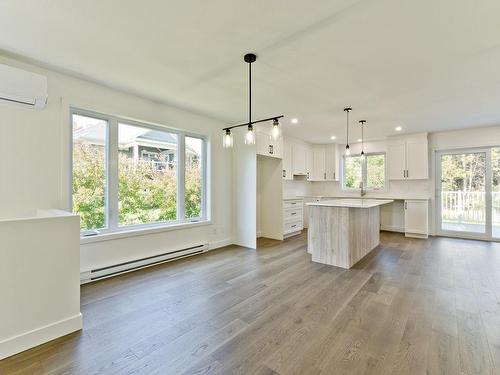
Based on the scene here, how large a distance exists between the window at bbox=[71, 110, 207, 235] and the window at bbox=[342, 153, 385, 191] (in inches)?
182

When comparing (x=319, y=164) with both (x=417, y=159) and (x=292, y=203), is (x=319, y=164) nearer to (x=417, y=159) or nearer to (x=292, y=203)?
(x=292, y=203)

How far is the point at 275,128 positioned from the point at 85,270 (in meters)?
2.95

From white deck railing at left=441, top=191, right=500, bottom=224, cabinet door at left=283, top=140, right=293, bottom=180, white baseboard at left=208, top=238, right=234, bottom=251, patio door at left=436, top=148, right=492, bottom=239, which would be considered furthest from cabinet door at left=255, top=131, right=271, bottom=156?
white deck railing at left=441, top=191, right=500, bottom=224

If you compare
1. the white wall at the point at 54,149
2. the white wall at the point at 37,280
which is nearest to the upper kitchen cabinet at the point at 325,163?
the white wall at the point at 54,149

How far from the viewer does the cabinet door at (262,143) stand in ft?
16.6

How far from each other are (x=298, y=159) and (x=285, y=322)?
16.5ft

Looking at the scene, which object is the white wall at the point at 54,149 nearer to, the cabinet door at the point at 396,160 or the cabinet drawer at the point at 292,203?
the cabinet drawer at the point at 292,203

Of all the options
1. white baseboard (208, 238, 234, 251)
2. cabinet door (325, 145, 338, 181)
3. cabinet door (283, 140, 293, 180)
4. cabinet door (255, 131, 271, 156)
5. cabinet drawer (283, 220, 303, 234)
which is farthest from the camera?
cabinet door (325, 145, 338, 181)

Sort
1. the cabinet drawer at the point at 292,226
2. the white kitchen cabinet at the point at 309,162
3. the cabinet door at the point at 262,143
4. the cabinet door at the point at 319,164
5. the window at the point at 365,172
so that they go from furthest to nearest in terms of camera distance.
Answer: the cabinet door at the point at 319,164, the white kitchen cabinet at the point at 309,162, the window at the point at 365,172, the cabinet drawer at the point at 292,226, the cabinet door at the point at 262,143

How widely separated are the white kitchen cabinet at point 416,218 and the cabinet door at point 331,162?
1.99m

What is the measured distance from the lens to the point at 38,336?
6.39ft

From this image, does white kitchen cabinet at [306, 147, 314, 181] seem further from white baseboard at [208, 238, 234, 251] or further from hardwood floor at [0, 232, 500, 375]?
hardwood floor at [0, 232, 500, 375]

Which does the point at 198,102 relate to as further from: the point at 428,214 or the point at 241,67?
the point at 428,214

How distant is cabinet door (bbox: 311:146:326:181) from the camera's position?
7438 millimetres
